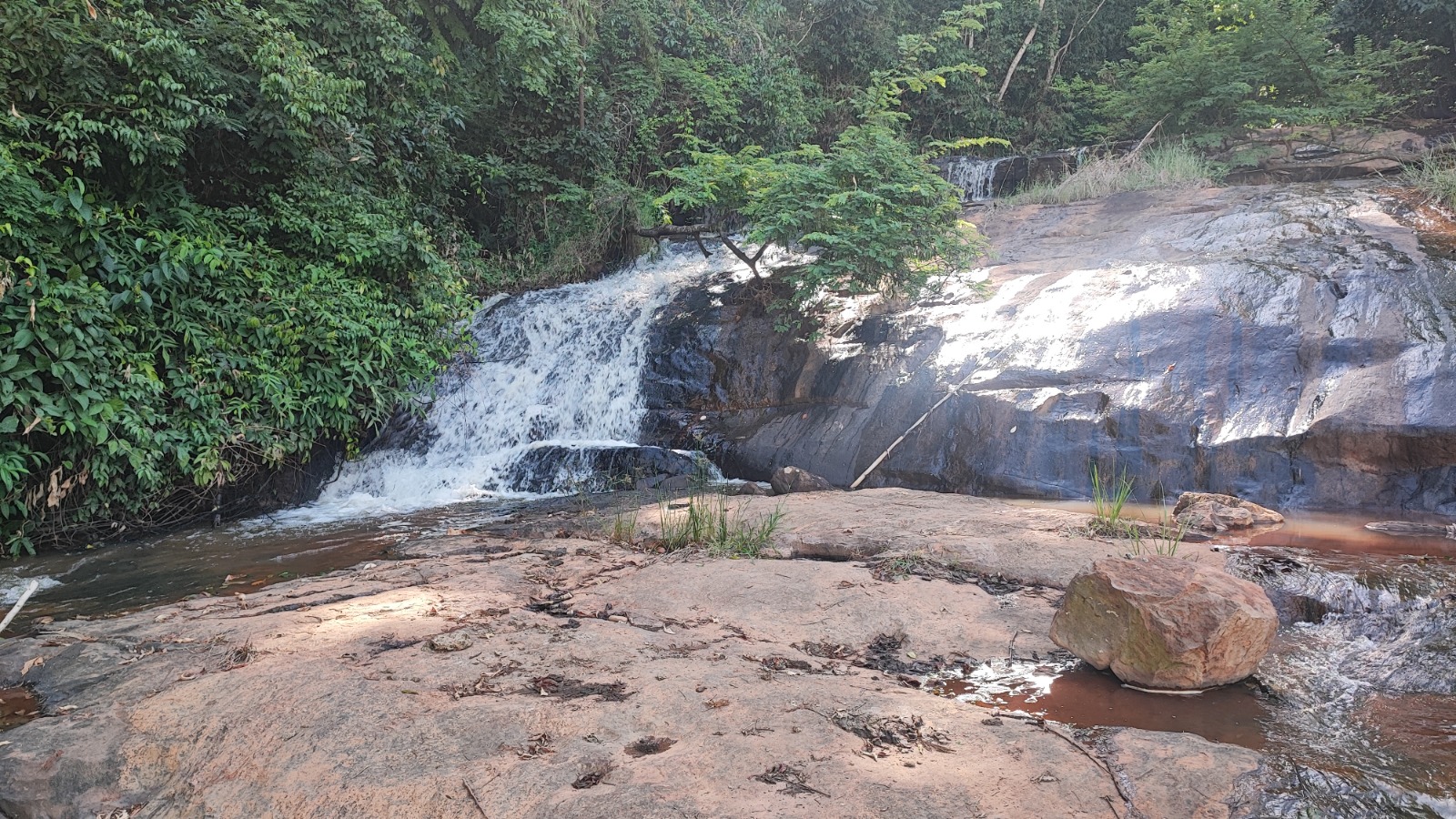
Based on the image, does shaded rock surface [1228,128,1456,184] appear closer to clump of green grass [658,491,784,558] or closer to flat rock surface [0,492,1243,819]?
clump of green grass [658,491,784,558]

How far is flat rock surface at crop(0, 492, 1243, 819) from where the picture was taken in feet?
7.61

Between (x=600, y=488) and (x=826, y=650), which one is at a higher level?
(x=826, y=650)

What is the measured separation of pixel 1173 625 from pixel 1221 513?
10.8 ft

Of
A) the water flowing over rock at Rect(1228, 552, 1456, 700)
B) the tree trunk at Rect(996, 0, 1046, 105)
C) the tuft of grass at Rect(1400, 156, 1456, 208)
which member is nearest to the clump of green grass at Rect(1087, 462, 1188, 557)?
the water flowing over rock at Rect(1228, 552, 1456, 700)

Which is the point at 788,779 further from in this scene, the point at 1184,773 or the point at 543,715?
the point at 1184,773

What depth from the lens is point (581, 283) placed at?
1257cm

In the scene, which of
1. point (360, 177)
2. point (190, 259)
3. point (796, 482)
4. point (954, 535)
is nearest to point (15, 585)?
point (190, 259)

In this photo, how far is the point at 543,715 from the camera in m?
2.75

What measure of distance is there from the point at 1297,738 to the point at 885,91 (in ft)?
34.3

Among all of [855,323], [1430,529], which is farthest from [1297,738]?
[855,323]

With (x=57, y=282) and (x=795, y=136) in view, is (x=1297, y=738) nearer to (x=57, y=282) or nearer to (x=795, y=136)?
(x=57, y=282)

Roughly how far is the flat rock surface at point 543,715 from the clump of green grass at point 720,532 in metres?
0.88

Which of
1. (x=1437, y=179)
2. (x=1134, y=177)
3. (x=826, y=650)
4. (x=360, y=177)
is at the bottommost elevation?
(x=826, y=650)

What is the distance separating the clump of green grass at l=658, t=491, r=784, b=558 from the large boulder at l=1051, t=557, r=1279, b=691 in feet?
7.17
